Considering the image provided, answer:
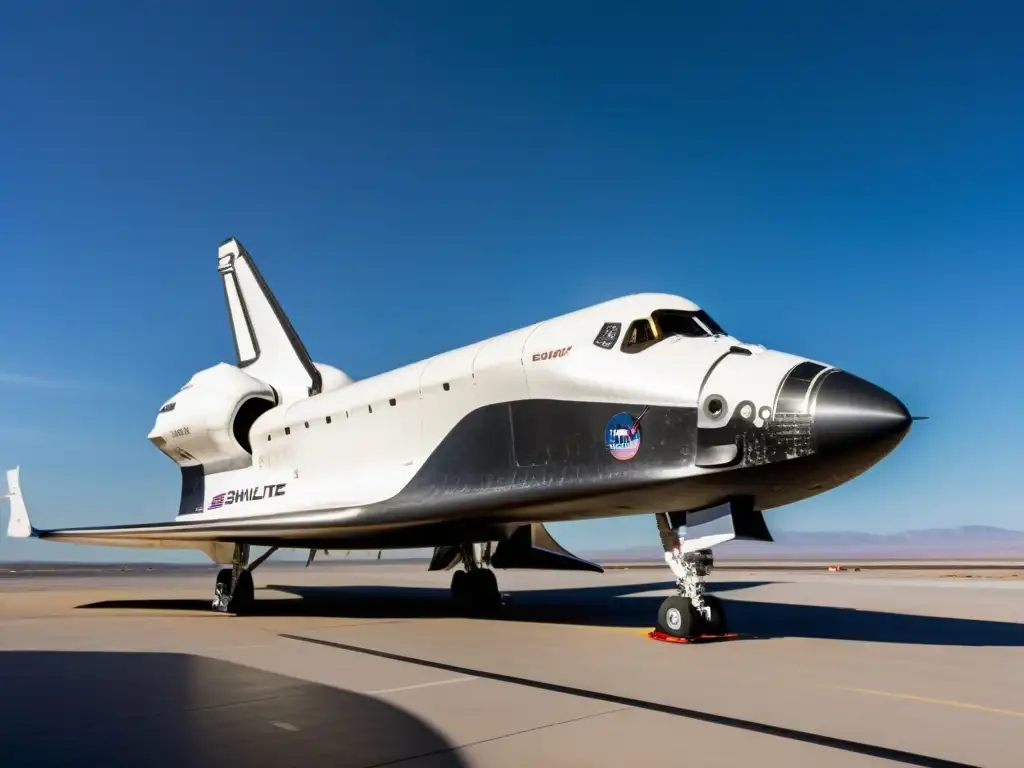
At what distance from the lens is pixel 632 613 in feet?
39.5

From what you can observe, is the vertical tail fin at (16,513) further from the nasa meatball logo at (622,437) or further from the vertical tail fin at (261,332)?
the nasa meatball logo at (622,437)

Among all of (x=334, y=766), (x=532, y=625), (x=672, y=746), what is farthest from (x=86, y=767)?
(x=532, y=625)

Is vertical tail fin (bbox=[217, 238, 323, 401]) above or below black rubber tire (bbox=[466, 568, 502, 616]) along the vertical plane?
above

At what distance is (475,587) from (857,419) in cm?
763

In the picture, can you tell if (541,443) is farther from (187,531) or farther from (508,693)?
(187,531)

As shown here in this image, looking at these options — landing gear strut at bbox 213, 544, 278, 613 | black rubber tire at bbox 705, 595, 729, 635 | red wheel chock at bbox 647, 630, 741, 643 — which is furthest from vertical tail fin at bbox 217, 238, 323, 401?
black rubber tire at bbox 705, 595, 729, 635

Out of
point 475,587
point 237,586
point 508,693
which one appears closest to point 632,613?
point 475,587

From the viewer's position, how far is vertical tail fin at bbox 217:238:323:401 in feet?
50.1

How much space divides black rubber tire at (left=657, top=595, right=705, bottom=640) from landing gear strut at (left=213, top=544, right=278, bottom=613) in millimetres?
7390

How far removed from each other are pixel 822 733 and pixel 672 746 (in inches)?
35.7

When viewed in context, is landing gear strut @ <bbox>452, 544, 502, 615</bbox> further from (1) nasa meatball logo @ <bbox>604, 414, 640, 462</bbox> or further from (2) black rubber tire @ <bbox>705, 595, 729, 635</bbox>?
(1) nasa meatball logo @ <bbox>604, 414, 640, 462</bbox>

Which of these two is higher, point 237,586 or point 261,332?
point 261,332

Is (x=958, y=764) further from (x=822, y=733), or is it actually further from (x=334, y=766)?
(x=334, y=766)

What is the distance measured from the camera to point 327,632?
363 inches
